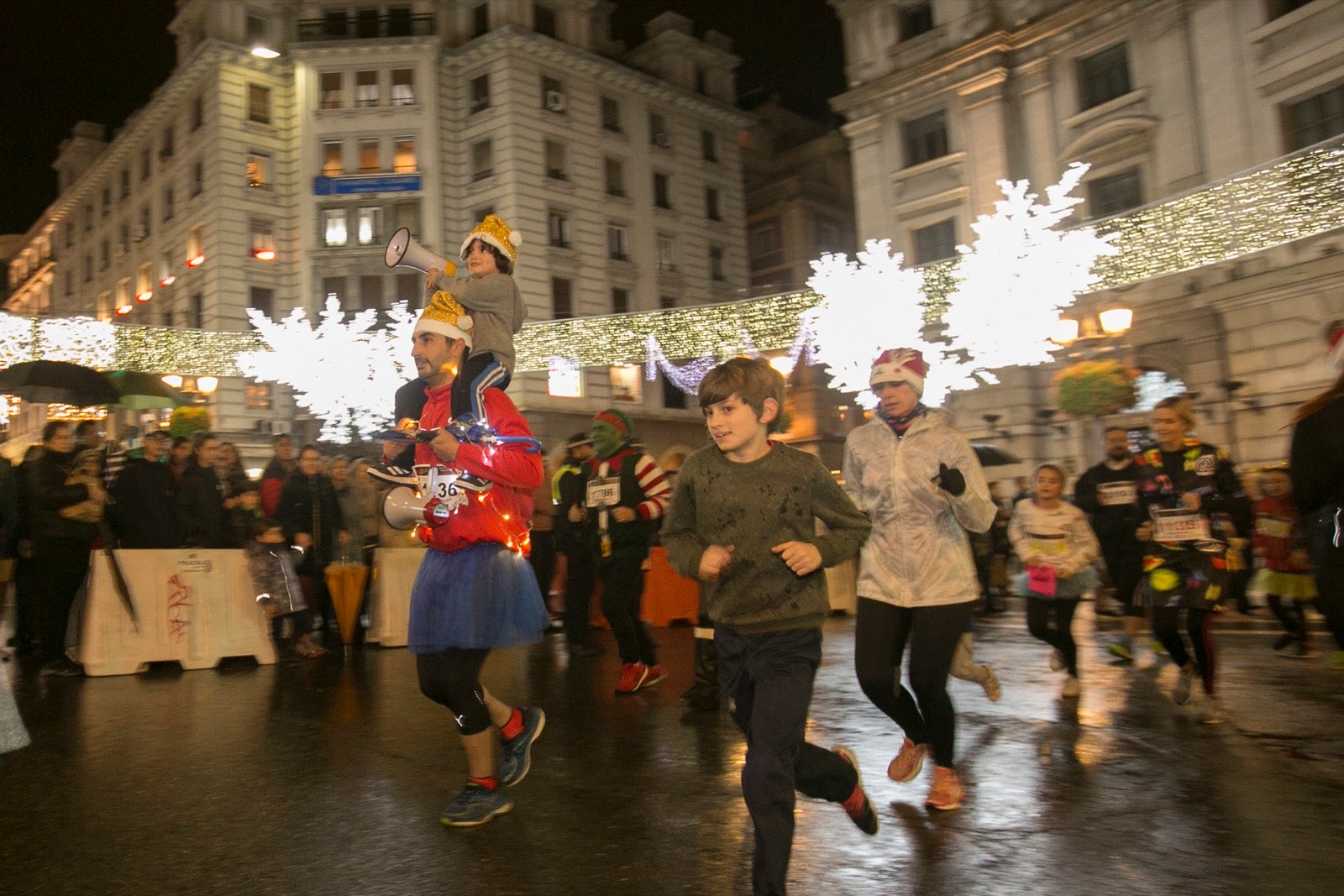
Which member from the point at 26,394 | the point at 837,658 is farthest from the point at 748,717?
the point at 26,394

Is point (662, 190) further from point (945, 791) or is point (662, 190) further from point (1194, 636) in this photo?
point (945, 791)

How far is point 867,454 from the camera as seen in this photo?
16.1 ft

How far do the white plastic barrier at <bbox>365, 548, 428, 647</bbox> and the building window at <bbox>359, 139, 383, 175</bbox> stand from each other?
28104 mm

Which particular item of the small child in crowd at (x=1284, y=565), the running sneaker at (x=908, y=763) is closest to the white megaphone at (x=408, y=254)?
the running sneaker at (x=908, y=763)

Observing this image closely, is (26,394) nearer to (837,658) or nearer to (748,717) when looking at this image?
(837,658)

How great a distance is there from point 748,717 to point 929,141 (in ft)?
91.0

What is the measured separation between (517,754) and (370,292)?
33.5 meters

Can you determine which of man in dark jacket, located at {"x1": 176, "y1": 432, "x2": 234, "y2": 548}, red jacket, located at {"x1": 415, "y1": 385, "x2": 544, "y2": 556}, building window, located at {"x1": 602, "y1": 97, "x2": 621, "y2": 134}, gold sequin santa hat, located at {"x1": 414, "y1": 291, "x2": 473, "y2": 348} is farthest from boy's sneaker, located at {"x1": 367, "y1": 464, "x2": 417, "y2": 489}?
building window, located at {"x1": 602, "y1": 97, "x2": 621, "y2": 134}

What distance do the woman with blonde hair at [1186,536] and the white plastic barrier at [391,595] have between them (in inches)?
289

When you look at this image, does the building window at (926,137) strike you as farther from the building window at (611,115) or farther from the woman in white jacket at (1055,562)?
the woman in white jacket at (1055,562)

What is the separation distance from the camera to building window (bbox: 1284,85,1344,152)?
20.2 meters

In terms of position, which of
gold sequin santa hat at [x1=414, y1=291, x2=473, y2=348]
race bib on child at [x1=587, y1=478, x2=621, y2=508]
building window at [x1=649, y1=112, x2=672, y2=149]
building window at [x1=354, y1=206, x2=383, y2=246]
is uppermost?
building window at [x1=649, y1=112, x2=672, y2=149]

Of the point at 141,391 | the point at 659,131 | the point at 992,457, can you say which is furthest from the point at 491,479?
the point at 659,131

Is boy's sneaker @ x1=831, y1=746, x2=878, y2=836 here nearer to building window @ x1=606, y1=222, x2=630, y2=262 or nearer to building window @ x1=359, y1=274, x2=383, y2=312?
building window @ x1=359, y1=274, x2=383, y2=312
